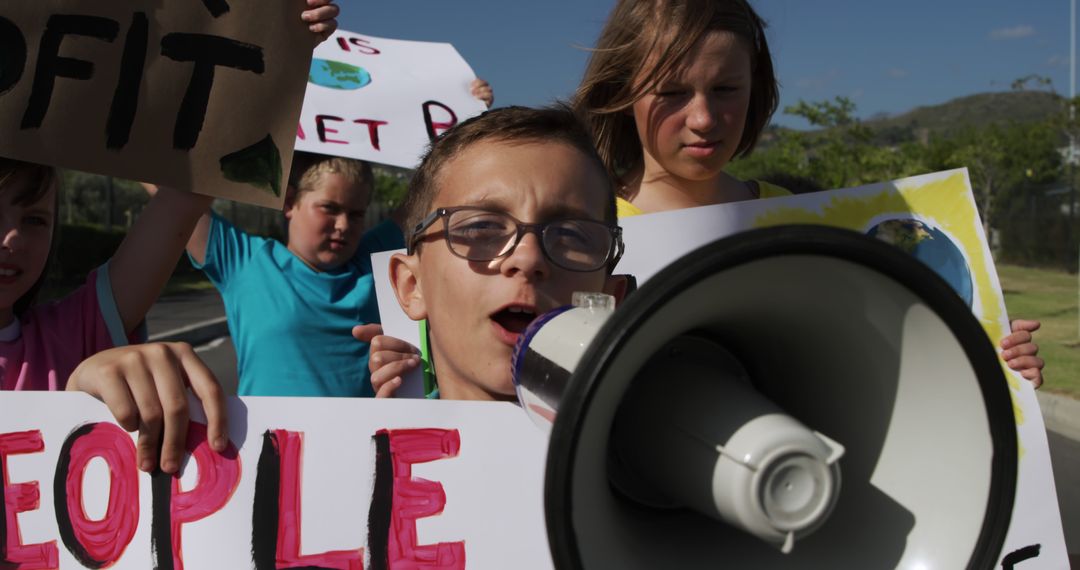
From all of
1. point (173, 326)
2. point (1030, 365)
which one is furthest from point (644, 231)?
point (173, 326)

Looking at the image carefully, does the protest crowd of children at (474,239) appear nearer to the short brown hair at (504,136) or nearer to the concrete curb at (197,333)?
the short brown hair at (504,136)

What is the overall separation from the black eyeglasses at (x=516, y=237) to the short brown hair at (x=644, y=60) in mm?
764

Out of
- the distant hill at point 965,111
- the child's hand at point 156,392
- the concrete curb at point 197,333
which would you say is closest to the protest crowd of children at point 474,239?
the child's hand at point 156,392

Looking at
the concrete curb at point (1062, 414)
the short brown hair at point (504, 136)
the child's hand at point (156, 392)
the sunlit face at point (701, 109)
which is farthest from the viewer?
the concrete curb at point (1062, 414)

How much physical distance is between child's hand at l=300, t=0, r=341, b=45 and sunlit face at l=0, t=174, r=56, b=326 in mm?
609

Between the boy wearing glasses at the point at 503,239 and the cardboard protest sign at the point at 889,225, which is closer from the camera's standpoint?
the boy wearing glasses at the point at 503,239

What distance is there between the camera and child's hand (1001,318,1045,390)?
5.74 ft

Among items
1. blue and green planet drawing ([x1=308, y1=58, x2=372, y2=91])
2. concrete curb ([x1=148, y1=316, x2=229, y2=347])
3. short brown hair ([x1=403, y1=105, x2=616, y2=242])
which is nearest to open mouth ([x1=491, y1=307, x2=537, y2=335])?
short brown hair ([x1=403, y1=105, x2=616, y2=242])

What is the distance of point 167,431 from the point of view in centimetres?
127

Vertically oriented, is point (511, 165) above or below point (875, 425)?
above

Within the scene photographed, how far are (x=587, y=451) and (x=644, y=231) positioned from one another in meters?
1.05

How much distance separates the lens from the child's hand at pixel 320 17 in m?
1.96

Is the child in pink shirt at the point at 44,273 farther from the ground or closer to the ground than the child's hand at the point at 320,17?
closer to the ground

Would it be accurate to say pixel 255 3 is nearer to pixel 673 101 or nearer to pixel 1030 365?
pixel 673 101
